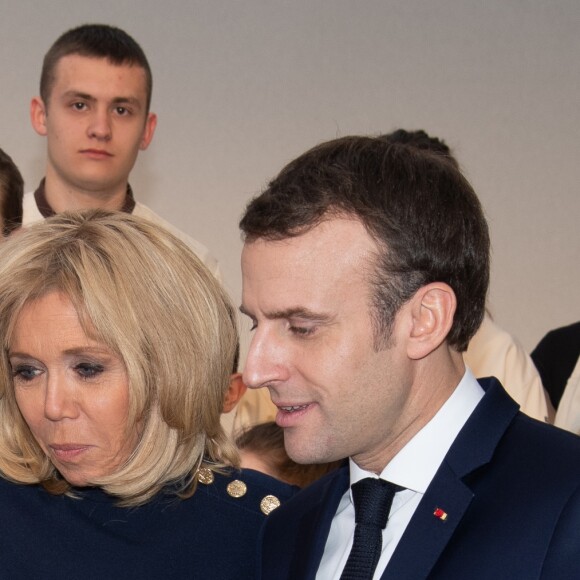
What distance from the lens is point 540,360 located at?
420 cm

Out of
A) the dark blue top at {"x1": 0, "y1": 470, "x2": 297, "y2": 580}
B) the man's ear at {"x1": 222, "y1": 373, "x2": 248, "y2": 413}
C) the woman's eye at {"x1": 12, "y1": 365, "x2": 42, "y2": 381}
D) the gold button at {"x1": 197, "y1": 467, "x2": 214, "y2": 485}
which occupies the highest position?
the man's ear at {"x1": 222, "y1": 373, "x2": 248, "y2": 413}

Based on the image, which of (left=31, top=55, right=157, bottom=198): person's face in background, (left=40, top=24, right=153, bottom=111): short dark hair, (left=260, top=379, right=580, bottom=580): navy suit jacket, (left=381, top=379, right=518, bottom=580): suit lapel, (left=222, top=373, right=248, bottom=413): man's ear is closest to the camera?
(left=260, top=379, right=580, bottom=580): navy suit jacket

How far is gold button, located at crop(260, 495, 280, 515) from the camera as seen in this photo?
7.85 ft

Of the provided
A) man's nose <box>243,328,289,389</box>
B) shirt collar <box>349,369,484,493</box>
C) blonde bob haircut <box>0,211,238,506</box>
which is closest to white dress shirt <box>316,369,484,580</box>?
shirt collar <box>349,369,484,493</box>

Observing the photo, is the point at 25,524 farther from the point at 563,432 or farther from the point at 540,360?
the point at 540,360

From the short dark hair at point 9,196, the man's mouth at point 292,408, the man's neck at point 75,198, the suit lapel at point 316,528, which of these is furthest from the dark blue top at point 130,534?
the man's neck at point 75,198

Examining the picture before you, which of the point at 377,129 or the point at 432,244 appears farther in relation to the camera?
the point at 377,129

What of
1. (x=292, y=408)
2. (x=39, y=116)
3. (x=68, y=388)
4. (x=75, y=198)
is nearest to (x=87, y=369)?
(x=68, y=388)

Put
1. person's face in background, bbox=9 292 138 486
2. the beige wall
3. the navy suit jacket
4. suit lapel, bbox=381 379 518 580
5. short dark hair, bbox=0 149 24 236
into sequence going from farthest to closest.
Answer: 1. the beige wall
2. short dark hair, bbox=0 149 24 236
3. person's face in background, bbox=9 292 138 486
4. suit lapel, bbox=381 379 518 580
5. the navy suit jacket

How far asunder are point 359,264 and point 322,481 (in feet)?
1.62

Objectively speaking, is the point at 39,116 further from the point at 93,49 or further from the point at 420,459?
the point at 420,459

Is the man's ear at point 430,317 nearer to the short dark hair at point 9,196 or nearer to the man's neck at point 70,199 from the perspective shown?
the short dark hair at point 9,196

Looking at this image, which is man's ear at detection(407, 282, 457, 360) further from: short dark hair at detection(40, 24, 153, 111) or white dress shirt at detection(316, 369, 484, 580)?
short dark hair at detection(40, 24, 153, 111)

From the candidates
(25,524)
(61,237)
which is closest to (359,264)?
(61,237)
